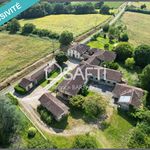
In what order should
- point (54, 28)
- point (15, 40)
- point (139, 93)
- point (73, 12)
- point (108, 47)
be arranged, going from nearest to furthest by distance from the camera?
point (139, 93), point (108, 47), point (15, 40), point (54, 28), point (73, 12)

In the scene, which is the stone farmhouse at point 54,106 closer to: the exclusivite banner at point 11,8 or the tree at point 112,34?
the exclusivite banner at point 11,8

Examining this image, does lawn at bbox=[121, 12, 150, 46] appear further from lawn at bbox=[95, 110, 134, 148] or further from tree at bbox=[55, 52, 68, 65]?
lawn at bbox=[95, 110, 134, 148]

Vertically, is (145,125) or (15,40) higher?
(145,125)

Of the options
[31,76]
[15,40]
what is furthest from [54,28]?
[31,76]

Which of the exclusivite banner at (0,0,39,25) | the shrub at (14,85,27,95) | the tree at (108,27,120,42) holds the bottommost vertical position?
the tree at (108,27,120,42)

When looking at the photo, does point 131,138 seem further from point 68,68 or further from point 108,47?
point 108,47

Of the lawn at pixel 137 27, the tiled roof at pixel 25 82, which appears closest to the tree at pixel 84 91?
the tiled roof at pixel 25 82

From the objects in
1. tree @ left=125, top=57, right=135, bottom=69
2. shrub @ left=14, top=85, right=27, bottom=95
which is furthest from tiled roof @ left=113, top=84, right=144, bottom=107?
shrub @ left=14, top=85, right=27, bottom=95
